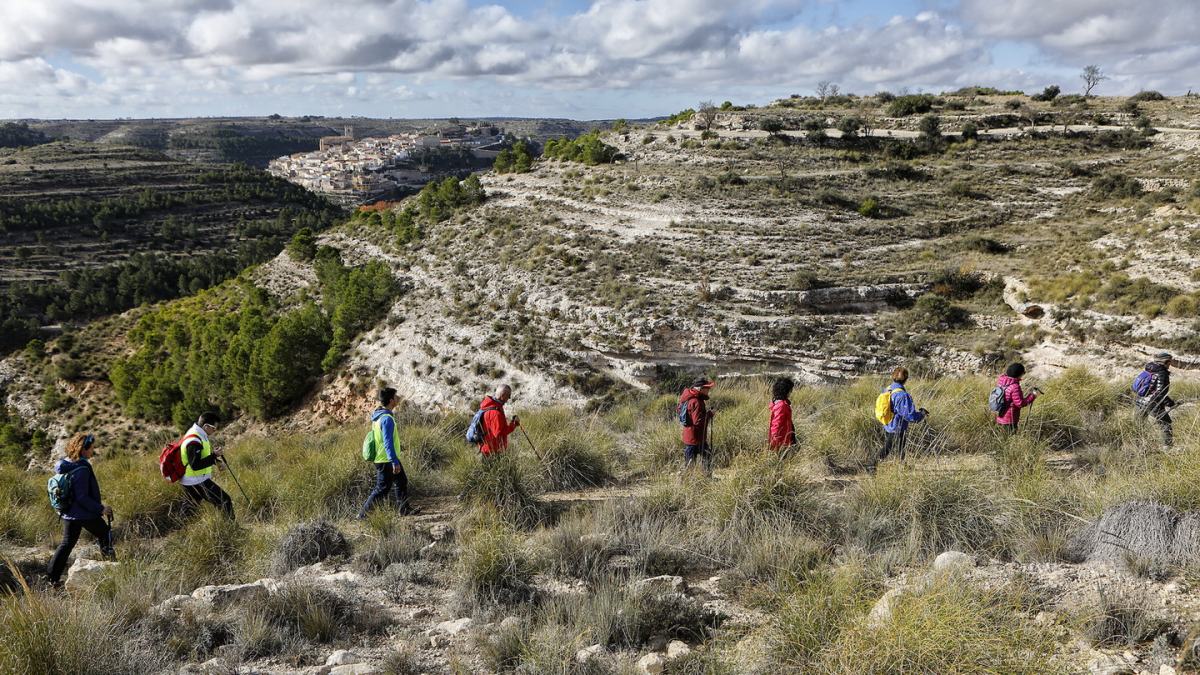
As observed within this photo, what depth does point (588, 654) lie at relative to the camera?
3221mm

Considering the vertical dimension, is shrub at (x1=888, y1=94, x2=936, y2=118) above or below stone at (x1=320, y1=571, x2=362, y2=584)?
above

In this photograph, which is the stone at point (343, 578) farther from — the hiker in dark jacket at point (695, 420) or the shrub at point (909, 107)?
the shrub at point (909, 107)

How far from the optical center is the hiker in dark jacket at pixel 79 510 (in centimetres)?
484

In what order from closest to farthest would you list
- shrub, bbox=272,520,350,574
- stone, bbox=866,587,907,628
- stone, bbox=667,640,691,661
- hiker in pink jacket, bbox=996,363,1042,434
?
stone, bbox=866,587,907,628 < stone, bbox=667,640,691,661 < shrub, bbox=272,520,350,574 < hiker in pink jacket, bbox=996,363,1042,434

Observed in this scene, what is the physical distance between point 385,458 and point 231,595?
1981 mm

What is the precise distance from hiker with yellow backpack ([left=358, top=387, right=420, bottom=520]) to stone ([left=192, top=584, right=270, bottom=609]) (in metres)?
1.74

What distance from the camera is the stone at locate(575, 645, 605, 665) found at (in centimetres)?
318

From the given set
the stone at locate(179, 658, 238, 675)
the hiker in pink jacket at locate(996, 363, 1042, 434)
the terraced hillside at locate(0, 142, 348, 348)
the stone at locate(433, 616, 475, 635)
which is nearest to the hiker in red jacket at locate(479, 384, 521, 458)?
the stone at locate(433, 616, 475, 635)

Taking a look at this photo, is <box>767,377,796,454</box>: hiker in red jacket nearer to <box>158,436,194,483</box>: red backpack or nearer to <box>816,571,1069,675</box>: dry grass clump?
<box>816,571,1069,675</box>: dry grass clump

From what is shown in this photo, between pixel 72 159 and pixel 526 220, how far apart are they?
88.3m

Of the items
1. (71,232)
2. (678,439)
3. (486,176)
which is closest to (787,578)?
(678,439)

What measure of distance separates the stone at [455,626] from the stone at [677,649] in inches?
47.9

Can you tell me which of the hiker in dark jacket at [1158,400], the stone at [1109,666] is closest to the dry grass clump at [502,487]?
the stone at [1109,666]

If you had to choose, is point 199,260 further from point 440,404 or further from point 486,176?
point 440,404
